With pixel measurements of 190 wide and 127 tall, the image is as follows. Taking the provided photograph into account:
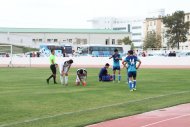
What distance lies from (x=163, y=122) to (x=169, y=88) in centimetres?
966

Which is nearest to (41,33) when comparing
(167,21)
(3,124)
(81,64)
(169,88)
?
(167,21)

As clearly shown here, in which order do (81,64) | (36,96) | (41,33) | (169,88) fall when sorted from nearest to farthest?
(36,96), (169,88), (81,64), (41,33)

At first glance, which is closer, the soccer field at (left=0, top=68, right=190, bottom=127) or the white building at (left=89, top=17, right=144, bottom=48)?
the soccer field at (left=0, top=68, right=190, bottom=127)

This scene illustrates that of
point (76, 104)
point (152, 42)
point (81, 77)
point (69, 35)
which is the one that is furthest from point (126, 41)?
point (76, 104)

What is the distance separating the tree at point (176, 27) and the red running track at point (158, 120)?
264 ft

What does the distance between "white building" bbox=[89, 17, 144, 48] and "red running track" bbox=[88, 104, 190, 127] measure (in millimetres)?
144049

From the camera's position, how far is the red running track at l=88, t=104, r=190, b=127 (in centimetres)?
1133

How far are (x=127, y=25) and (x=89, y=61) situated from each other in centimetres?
12578

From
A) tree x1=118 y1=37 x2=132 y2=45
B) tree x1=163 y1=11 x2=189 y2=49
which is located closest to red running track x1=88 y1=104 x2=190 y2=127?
tree x1=163 y1=11 x2=189 y2=49

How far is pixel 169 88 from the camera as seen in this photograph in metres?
21.1

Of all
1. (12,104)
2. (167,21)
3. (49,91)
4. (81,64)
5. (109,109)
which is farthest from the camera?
(167,21)

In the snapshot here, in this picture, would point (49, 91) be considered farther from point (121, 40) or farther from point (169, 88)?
point (121, 40)

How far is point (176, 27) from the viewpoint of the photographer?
93.8 meters

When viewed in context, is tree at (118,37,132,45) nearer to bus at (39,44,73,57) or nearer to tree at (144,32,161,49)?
tree at (144,32,161,49)
